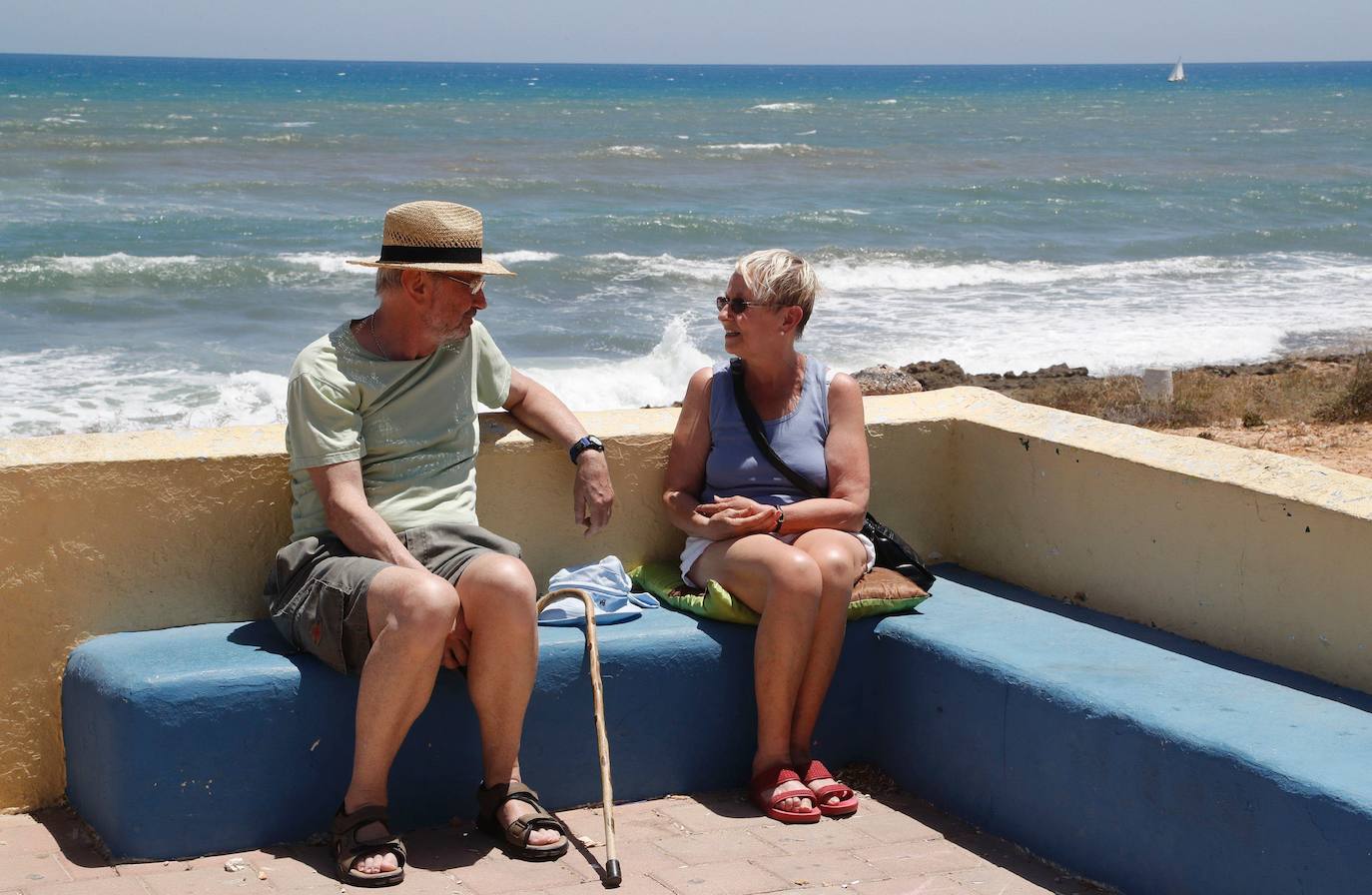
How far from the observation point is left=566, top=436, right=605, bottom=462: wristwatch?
3822 millimetres

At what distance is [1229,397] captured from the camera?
11.2 meters

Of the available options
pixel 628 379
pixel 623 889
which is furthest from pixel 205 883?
pixel 628 379

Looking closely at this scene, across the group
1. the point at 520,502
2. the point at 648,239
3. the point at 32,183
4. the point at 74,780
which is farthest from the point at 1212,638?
the point at 32,183

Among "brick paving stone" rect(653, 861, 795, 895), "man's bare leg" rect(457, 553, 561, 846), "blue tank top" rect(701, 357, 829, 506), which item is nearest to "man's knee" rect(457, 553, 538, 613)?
"man's bare leg" rect(457, 553, 561, 846)

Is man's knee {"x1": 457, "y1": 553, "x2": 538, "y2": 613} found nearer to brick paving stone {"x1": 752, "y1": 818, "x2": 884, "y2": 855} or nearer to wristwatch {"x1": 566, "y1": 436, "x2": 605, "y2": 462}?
wristwatch {"x1": 566, "y1": 436, "x2": 605, "y2": 462}

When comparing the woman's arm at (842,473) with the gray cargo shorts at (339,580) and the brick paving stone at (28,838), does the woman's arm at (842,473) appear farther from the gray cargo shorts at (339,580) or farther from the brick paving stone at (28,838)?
the brick paving stone at (28,838)

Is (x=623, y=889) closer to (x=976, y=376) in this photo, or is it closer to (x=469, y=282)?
(x=469, y=282)

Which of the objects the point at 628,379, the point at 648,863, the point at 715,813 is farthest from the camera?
the point at 628,379

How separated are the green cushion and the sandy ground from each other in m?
5.05

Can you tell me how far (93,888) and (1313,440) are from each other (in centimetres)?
780

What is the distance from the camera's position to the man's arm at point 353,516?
10.9 ft

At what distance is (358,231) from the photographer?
23641 mm

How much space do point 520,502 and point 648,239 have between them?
2048cm

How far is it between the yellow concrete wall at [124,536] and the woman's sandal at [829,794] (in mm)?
994
